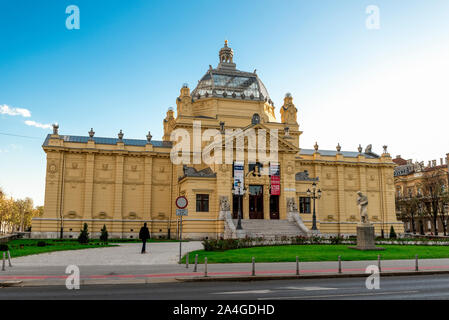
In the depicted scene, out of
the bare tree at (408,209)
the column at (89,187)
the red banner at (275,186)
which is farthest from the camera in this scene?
the bare tree at (408,209)

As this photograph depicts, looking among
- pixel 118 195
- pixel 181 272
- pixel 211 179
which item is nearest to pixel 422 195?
pixel 211 179

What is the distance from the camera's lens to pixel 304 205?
2258 inches

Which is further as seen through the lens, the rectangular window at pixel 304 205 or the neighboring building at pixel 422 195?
Result: the neighboring building at pixel 422 195

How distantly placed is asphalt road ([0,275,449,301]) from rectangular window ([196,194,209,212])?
34583 mm

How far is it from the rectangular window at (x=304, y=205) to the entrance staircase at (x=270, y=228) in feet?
20.9

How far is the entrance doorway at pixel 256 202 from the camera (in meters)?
53.0

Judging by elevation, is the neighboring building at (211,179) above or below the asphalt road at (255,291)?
above

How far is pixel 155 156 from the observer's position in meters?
60.1

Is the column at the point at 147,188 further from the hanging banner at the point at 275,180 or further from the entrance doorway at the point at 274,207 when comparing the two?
the hanging banner at the point at 275,180

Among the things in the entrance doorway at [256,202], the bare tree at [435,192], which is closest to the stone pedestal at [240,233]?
the entrance doorway at [256,202]

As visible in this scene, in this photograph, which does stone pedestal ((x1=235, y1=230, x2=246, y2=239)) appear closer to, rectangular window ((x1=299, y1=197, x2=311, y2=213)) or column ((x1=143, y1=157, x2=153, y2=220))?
rectangular window ((x1=299, y1=197, x2=311, y2=213))

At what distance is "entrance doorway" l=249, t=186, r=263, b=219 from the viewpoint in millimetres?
53000

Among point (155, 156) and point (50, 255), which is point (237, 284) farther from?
point (155, 156)
